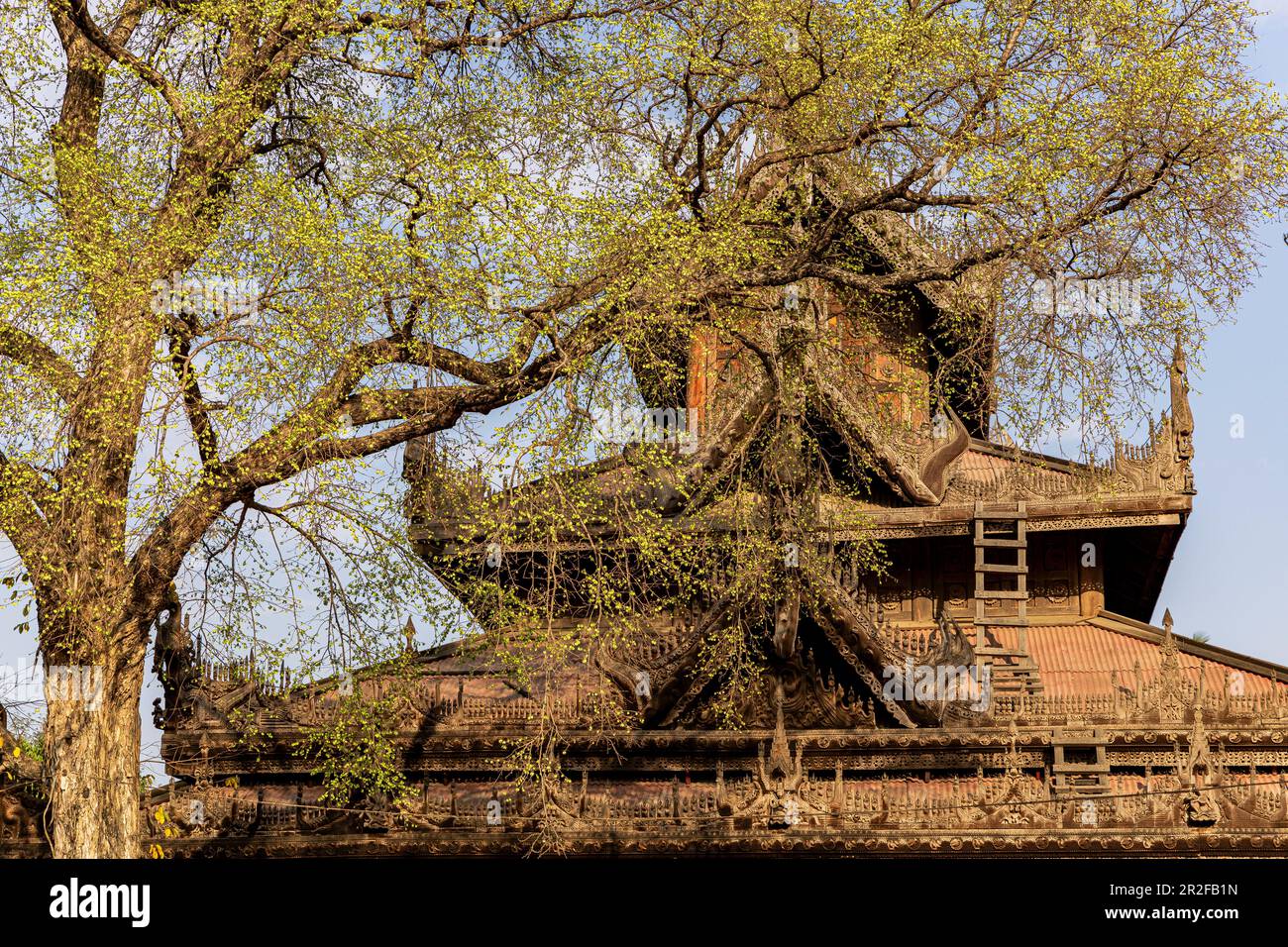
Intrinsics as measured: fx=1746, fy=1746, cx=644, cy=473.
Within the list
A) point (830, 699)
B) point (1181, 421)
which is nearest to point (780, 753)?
point (830, 699)

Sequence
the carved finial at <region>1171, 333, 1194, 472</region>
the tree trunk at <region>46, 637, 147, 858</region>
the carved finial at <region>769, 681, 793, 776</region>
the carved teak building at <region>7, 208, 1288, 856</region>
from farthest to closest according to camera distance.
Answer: the carved finial at <region>1171, 333, 1194, 472</region> < the carved finial at <region>769, 681, 793, 776</region> < the carved teak building at <region>7, 208, 1288, 856</region> < the tree trunk at <region>46, 637, 147, 858</region>

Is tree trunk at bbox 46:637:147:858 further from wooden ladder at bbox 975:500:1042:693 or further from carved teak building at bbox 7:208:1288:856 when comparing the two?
wooden ladder at bbox 975:500:1042:693

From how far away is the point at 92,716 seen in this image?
1666 centimetres

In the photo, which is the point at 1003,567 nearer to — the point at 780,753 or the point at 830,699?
the point at 830,699

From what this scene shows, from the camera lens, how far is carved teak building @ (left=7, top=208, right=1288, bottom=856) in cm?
2083

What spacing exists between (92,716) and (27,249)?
5011mm

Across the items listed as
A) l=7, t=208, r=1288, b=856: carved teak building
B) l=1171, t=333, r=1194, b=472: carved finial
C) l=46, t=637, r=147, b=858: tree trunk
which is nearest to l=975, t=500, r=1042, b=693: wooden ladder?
l=7, t=208, r=1288, b=856: carved teak building

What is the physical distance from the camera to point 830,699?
22438 millimetres

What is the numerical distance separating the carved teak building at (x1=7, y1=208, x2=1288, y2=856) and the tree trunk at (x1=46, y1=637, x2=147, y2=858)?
9.66 feet

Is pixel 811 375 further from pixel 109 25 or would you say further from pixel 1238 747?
pixel 109 25

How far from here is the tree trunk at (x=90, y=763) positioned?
16422mm
